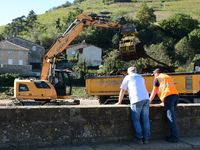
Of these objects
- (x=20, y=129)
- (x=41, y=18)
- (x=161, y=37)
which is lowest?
(x=20, y=129)

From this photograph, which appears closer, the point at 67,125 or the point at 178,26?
the point at 67,125

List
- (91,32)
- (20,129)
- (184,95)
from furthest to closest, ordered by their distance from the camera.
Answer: (91,32) → (184,95) → (20,129)

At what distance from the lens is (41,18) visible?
132 metres

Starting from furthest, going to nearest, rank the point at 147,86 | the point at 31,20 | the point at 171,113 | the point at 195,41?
the point at 31,20 < the point at 195,41 < the point at 147,86 < the point at 171,113

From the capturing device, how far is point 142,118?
589 centimetres

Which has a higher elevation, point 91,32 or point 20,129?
point 91,32

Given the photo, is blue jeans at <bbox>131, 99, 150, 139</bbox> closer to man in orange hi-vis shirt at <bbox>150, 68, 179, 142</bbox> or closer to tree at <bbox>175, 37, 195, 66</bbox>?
man in orange hi-vis shirt at <bbox>150, 68, 179, 142</bbox>

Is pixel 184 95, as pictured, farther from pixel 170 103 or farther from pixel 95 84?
pixel 170 103

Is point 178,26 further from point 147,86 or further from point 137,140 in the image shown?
point 137,140

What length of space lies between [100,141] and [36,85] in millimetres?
9431

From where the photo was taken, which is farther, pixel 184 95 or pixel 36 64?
pixel 36 64

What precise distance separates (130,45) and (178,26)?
2659 inches

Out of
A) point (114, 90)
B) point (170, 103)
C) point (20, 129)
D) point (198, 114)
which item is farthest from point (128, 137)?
point (114, 90)

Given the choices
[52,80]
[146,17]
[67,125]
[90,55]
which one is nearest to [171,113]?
[67,125]
